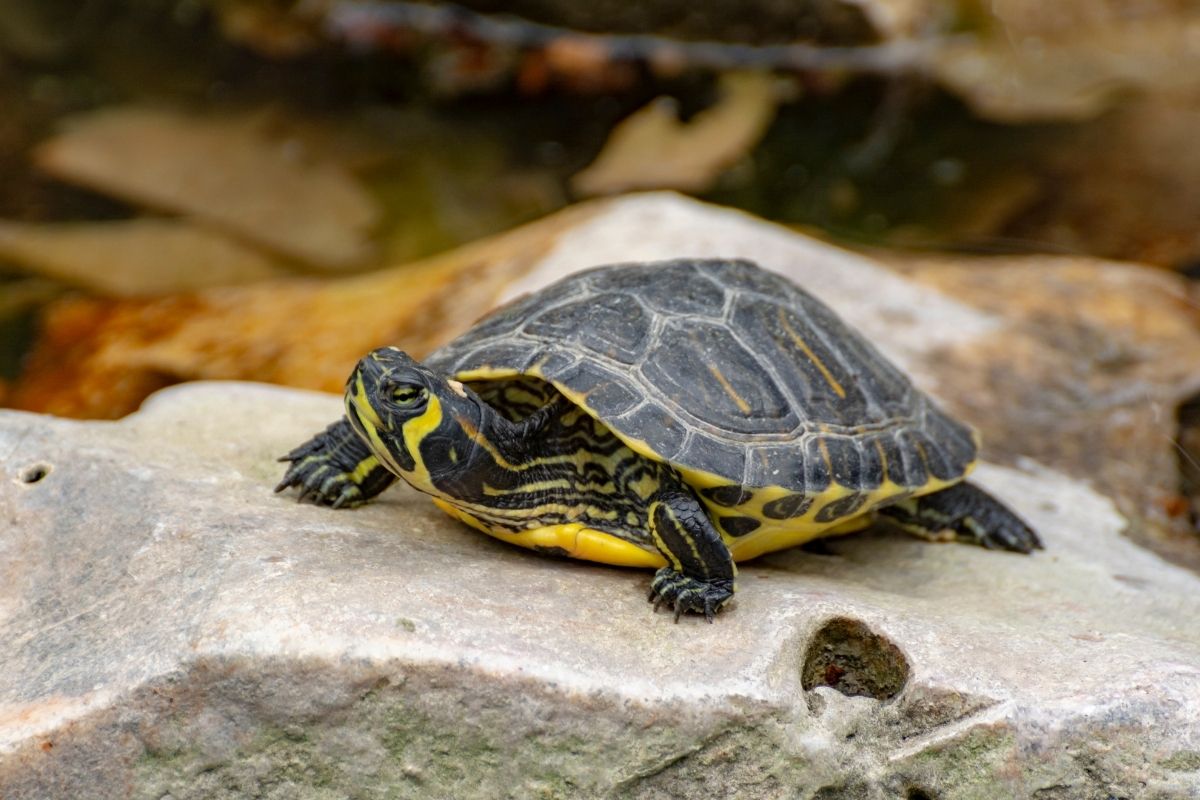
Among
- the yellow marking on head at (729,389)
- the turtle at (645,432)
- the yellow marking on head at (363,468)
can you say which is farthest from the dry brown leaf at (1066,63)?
the yellow marking on head at (363,468)

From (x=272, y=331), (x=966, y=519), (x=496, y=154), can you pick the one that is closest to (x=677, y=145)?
(x=496, y=154)

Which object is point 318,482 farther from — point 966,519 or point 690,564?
point 966,519

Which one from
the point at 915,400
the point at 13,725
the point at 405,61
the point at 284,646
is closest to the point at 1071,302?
the point at 915,400

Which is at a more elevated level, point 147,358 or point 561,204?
point 561,204

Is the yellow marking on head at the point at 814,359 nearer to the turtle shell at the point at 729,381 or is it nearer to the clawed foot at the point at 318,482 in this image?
the turtle shell at the point at 729,381

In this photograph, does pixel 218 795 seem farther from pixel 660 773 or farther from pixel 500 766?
pixel 660 773

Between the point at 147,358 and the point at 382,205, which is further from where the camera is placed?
the point at 382,205
